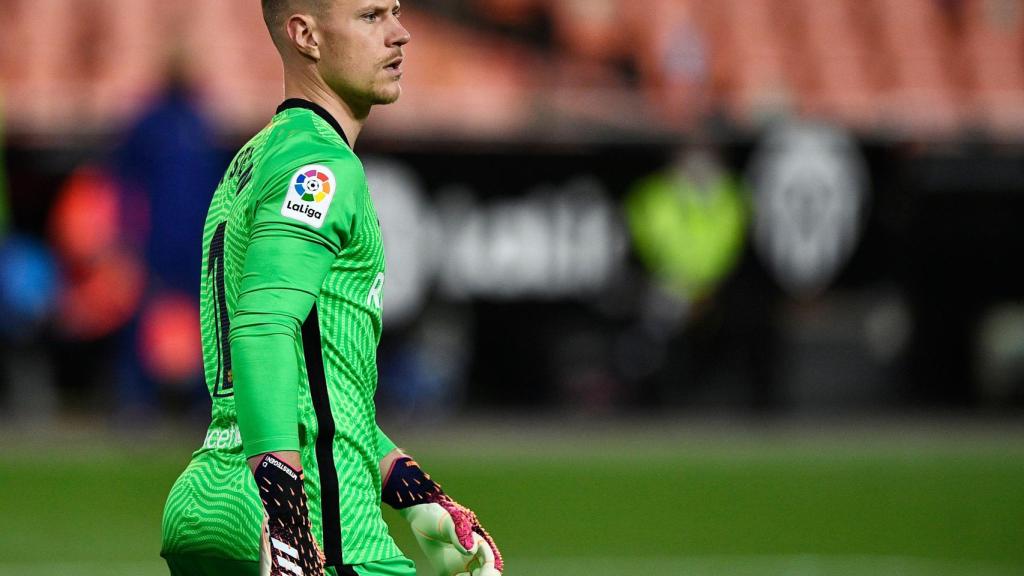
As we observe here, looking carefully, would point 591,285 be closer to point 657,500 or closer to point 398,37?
point 657,500

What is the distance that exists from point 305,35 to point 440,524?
0.91 meters

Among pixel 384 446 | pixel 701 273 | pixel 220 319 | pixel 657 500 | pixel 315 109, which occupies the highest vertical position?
pixel 701 273

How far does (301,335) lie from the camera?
2770mm

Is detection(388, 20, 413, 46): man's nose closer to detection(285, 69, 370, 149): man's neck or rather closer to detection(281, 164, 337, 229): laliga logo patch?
detection(285, 69, 370, 149): man's neck

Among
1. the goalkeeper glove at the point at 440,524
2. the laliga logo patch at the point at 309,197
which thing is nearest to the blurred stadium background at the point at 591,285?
the goalkeeper glove at the point at 440,524

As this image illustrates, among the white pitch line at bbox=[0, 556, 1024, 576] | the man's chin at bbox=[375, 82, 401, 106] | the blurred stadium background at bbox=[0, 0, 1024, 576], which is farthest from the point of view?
the blurred stadium background at bbox=[0, 0, 1024, 576]

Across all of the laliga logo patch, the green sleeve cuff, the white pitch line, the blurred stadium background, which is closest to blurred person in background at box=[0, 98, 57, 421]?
the blurred stadium background

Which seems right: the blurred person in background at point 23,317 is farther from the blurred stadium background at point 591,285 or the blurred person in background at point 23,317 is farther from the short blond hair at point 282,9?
the short blond hair at point 282,9

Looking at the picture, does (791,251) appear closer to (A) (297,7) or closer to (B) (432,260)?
(B) (432,260)

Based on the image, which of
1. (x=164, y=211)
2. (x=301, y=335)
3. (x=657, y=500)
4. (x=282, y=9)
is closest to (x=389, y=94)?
(x=282, y=9)

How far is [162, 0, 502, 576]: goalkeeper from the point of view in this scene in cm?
262

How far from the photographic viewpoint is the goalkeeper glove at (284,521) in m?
2.56

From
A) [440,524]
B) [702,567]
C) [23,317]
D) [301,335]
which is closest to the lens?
[301,335]

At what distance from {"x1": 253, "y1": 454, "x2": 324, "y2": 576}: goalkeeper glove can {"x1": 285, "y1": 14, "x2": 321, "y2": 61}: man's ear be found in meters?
0.73
